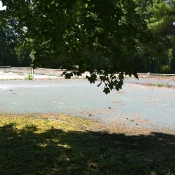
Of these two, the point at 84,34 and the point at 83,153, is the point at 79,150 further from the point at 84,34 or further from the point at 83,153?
the point at 84,34

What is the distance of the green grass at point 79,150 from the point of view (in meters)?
3.78

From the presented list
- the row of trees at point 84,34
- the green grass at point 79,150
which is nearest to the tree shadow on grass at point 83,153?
the green grass at point 79,150

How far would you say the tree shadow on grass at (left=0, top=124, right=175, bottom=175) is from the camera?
148 inches

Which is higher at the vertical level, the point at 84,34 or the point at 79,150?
the point at 84,34

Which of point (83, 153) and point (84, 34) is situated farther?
point (83, 153)

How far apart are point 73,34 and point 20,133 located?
243 centimetres

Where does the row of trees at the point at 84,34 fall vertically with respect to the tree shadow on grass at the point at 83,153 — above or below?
above

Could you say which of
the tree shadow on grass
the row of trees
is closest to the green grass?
the tree shadow on grass

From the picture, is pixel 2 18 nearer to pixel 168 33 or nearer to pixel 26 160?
pixel 26 160

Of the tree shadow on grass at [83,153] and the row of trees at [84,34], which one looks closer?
the tree shadow on grass at [83,153]

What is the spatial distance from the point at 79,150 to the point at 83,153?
0.19m

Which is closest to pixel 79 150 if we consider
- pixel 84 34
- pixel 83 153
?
pixel 83 153

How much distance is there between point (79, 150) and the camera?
Answer: 15.2ft

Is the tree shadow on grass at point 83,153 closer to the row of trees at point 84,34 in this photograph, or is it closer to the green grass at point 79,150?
the green grass at point 79,150
